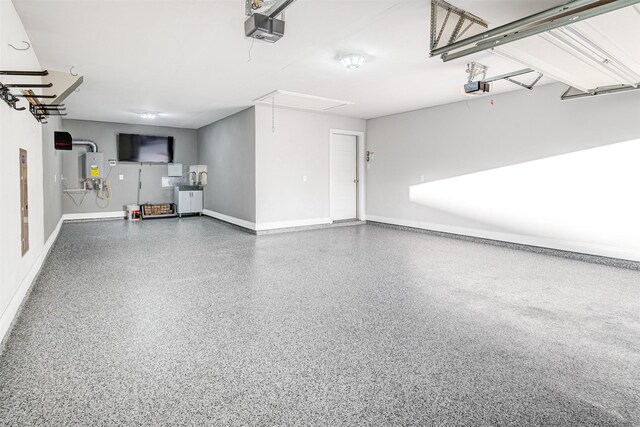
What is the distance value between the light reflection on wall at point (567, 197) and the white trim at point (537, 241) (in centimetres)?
6

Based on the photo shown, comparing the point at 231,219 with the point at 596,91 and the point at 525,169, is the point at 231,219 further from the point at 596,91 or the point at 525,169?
the point at 596,91

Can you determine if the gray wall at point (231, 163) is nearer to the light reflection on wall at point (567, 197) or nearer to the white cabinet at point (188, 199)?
the white cabinet at point (188, 199)

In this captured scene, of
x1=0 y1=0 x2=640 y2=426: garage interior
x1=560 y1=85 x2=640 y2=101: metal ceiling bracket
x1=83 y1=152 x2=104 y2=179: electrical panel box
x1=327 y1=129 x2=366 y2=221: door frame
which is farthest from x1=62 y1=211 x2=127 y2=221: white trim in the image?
x1=560 y1=85 x2=640 y2=101: metal ceiling bracket

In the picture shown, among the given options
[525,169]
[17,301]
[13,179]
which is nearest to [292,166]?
[525,169]

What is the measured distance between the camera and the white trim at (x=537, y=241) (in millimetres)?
4889

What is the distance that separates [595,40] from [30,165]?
17.8ft

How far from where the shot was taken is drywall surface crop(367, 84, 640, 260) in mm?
4871

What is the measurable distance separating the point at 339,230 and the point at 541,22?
5.47 meters

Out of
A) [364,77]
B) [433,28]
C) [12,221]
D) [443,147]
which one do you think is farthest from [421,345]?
[443,147]

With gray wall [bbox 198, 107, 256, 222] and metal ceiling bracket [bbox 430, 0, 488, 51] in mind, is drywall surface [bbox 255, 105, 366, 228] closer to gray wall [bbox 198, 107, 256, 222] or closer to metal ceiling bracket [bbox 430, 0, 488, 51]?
gray wall [bbox 198, 107, 256, 222]

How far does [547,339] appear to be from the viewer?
264cm

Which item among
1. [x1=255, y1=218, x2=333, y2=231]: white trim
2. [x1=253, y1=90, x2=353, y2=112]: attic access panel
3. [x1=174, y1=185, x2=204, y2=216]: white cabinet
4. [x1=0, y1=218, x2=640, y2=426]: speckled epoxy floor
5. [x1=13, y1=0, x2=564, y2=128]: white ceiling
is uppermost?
[x1=253, y1=90, x2=353, y2=112]: attic access panel

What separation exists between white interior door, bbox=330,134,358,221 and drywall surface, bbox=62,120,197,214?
4.68 meters

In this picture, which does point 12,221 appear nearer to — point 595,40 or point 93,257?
point 93,257
